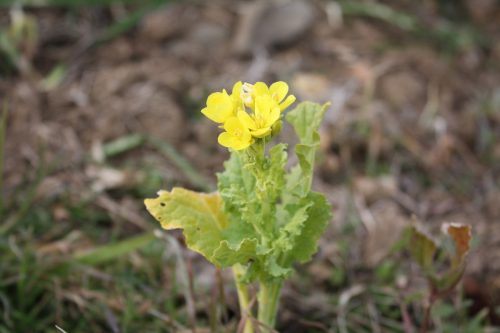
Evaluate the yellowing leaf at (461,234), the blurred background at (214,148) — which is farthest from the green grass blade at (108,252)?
the yellowing leaf at (461,234)

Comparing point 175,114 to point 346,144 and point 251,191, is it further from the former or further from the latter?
point 251,191

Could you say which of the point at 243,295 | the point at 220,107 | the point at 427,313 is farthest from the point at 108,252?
the point at 427,313

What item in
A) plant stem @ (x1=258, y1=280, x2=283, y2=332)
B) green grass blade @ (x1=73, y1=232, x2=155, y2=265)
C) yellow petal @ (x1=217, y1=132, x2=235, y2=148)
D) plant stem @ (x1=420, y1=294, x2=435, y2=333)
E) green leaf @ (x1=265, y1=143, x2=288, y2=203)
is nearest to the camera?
yellow petal @ (x1=217, y1=132, x2=235, y2=148)

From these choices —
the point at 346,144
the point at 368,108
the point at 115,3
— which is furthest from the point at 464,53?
the point at 115,3

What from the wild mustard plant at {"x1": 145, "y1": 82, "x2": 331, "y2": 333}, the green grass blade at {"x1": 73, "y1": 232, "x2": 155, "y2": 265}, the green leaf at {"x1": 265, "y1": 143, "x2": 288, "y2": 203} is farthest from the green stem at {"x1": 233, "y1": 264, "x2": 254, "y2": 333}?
the green grass blade at {"x1": 73, "y1": 232, "x2": 155, "y2": 265}

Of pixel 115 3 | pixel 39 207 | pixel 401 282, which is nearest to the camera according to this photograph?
pixel 401 282

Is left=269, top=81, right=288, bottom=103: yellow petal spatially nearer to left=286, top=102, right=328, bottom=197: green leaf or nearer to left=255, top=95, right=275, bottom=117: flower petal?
left=255, top=95, right=275, bottom=117: flower petal
